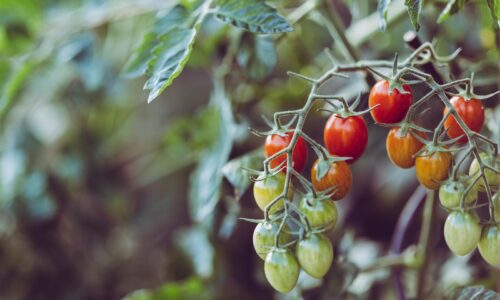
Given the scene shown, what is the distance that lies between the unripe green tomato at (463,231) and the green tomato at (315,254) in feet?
0.36

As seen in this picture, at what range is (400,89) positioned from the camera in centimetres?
61

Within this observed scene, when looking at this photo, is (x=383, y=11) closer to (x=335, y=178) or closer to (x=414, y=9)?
(x=414, y=9)

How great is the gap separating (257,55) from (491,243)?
39cm

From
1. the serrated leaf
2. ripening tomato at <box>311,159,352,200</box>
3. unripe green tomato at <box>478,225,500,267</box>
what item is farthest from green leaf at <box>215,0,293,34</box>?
unripe green tomato at <box>478,225,500,267</box>

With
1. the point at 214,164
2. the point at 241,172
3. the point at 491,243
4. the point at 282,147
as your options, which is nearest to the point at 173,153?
the point at 214,164

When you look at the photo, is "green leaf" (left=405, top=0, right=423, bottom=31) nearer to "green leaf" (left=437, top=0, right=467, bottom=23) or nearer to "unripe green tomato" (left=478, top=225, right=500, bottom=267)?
"green leaf" (left=437, top=0, right=467, bottom=23)

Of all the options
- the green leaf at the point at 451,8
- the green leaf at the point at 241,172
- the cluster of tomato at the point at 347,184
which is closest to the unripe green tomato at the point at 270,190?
the cluster of tomato at the point at 347,184

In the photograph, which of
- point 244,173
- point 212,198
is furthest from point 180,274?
point 244,173

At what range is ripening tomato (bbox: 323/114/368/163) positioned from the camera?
63 cm

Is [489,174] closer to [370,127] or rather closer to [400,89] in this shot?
[400,89]

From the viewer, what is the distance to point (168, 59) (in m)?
0.70

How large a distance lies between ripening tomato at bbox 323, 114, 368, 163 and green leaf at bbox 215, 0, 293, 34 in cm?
12

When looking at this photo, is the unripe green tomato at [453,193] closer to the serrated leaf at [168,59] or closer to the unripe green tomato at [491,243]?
the unripe green tomato at [491,243]

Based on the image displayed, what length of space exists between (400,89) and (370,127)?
42cm
